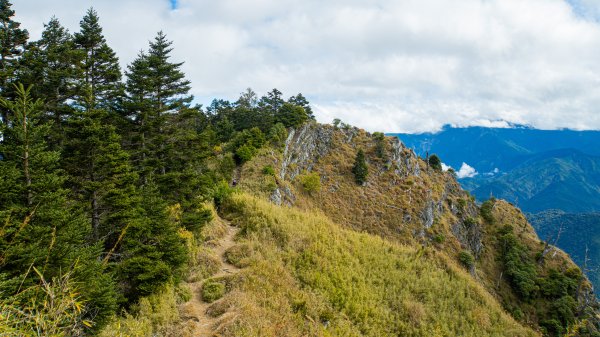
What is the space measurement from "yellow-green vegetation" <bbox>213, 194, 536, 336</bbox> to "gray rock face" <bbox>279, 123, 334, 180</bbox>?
22.2 meters

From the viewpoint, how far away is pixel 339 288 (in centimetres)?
1338

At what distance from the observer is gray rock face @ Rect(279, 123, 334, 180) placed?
43.6 meters

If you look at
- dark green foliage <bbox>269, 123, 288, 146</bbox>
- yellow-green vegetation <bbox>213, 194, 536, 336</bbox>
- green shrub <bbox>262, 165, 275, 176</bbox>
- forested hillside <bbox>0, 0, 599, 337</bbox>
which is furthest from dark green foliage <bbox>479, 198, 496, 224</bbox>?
yellow-green vegetation <bbox>213, 194, 536, 336</bbox>

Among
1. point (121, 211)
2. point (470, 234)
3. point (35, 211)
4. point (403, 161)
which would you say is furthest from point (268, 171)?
point (470, 234)

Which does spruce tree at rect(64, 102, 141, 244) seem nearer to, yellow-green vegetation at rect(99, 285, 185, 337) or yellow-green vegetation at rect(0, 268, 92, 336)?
yellow-green vegetation at rect(99, 285, 185, 337)

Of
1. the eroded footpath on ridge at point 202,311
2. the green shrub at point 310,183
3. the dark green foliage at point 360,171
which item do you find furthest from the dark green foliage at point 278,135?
the eroded footpath on ridge at point 202,311

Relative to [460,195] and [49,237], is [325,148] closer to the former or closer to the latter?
[460,195]

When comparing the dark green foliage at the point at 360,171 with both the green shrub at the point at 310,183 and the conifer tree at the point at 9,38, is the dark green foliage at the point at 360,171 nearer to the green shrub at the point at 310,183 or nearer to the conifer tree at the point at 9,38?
the green shrub at the point at 310,183

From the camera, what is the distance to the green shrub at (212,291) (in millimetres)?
10781

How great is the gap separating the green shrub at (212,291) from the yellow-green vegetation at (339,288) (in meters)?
0.48

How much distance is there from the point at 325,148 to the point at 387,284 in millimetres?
40863

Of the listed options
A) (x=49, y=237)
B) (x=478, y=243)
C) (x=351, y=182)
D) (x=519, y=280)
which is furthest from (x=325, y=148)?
(x=49, y=237)

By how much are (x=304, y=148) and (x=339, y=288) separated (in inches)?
1489

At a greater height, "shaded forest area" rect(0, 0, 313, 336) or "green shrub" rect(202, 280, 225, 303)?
"shaded forest area" rect(0, 0, 313, 336)
